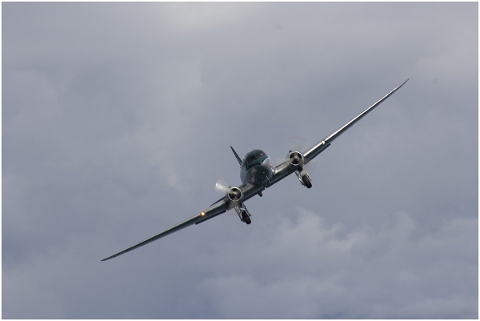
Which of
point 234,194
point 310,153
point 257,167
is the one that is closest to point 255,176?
point 257,167

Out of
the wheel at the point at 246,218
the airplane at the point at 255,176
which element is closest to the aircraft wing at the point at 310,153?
the airplane at the point at 255,176

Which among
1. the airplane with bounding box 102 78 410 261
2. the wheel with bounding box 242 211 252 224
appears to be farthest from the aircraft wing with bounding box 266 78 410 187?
the wheel with bounding box 242 211 252 224

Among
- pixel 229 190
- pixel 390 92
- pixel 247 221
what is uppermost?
pixel 390 92

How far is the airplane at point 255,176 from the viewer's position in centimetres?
4409

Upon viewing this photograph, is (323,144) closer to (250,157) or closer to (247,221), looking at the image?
(250,157)

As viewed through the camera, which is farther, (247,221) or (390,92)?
(390,92)

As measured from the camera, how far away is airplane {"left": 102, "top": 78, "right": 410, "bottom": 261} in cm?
4409

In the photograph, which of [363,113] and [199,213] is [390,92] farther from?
[199,213]

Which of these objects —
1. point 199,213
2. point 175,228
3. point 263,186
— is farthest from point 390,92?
point 175,228

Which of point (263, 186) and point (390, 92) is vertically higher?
point (390, 92)

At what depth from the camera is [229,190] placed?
45.5 meters

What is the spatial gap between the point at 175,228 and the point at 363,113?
2487 cm

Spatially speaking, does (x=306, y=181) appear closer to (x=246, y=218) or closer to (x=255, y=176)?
(x=255, y=176)

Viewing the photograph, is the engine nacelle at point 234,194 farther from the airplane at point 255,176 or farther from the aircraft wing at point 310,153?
the aircraft wing at point 310,153
